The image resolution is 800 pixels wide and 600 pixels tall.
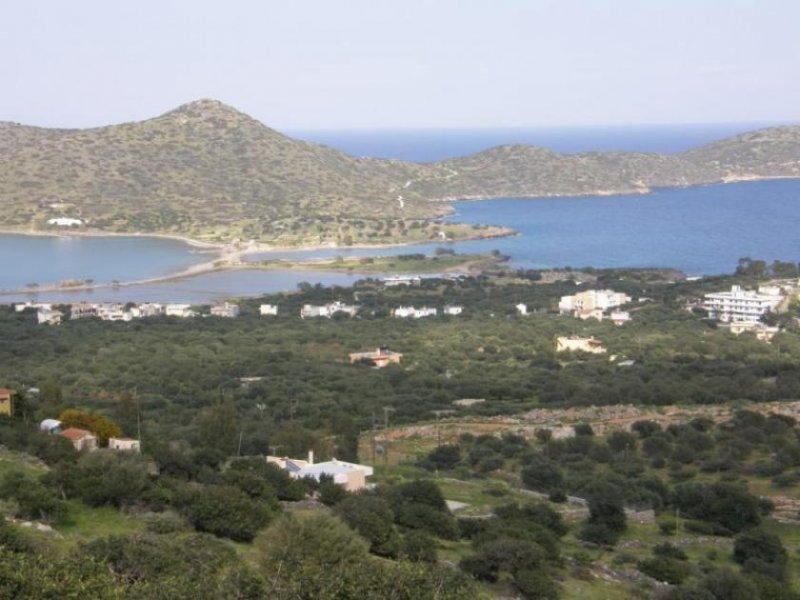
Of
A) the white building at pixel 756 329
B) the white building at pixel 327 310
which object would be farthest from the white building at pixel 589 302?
the white building at pixel 327 310

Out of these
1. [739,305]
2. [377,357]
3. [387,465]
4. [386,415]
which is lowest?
[739,305]

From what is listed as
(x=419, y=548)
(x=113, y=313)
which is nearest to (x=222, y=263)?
(x=113, y=313)

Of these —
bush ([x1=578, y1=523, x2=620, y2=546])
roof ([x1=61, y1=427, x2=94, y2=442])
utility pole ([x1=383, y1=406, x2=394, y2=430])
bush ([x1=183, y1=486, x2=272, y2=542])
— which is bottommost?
utility pole ([x1=383, y1=406, x2=394, y2=430])

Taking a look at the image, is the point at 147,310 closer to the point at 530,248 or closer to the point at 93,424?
the point at 93,424

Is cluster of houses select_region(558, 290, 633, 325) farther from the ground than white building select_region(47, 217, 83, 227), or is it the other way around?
white building select_region(47, 217, 83, 227)

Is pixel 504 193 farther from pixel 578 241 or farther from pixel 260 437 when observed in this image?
pixel 260 437

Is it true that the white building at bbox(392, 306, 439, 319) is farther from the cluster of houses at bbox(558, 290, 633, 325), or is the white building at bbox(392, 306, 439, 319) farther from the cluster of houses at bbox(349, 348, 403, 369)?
the cluster of houses at bbox(349, 348, 403, 369)

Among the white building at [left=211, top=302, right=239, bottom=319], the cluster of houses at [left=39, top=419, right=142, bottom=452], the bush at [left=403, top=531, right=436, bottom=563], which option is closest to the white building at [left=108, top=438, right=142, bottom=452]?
the cluster of houses at [left=39, top=419, right=142, bottom=452]
